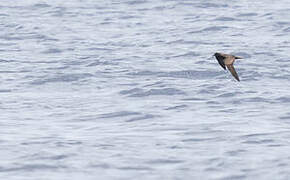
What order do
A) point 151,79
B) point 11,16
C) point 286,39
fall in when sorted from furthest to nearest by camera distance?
point 11,16
point 286,39
point 151,79

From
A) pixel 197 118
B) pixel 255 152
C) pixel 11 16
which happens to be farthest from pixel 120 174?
pixel 11 16

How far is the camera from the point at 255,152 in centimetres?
1638

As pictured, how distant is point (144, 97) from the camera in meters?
21.8

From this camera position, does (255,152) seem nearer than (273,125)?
Yes

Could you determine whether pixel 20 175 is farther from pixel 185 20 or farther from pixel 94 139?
pixel 185 20

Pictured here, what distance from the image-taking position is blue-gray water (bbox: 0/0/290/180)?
15.9m

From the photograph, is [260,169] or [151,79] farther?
[151,79]

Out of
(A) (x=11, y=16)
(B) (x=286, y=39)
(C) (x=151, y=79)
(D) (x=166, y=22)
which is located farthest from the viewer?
(A) (x=11, y=16)

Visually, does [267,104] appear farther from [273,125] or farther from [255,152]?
[255,152]

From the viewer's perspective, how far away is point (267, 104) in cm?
2064

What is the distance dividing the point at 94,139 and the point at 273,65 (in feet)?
30.0

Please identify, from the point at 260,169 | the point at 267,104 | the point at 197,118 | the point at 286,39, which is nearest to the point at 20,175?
the point at 260,169

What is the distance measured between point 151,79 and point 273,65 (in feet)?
11.5

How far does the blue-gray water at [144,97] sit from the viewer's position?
52.0 feet
